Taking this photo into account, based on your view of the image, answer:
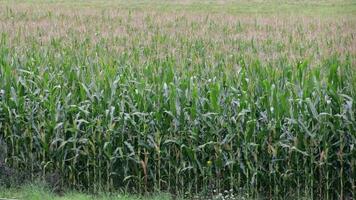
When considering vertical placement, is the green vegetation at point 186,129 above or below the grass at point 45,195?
above

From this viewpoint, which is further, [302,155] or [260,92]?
[260,92]

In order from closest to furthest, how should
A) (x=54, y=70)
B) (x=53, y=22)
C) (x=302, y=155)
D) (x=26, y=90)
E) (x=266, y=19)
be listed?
(x=302, y=155)
(x=26, y=90)
(x=54, y=70)
(x=53, y=22)
(x=266, y=19)

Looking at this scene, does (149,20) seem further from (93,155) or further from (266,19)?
(93,155)

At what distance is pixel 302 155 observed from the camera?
625cm

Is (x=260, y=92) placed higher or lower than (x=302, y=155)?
higher

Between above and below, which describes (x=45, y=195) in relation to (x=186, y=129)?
below

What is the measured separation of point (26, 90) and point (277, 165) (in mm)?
2773

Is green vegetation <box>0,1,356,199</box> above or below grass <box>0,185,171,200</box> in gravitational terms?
above

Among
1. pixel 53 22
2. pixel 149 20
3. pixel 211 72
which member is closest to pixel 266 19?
pixel 149 20

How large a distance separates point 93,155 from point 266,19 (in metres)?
13.9

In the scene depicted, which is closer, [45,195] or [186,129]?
[45,195]

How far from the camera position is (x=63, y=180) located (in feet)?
22.0

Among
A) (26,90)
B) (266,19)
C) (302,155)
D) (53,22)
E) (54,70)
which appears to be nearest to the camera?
(302,155)

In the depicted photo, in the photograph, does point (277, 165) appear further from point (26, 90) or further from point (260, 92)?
point (26, 90)
